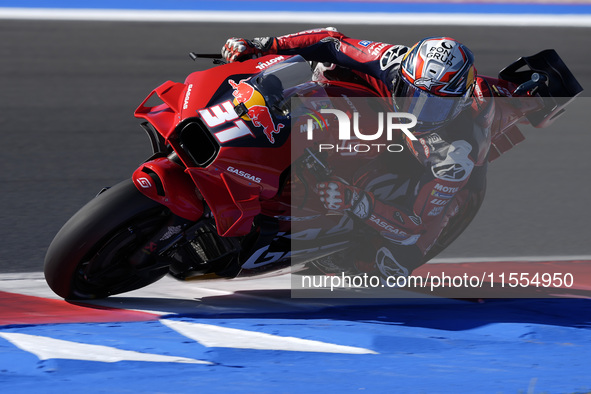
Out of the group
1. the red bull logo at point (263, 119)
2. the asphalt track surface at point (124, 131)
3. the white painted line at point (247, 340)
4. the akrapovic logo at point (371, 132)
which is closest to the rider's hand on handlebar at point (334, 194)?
the akrapovic logo at point (371, 132)

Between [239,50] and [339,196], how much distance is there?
3.00 feet

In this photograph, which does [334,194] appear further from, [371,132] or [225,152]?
[225,152]

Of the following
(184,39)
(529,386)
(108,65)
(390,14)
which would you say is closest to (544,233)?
(529,386)

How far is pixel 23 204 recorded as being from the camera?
6.28 metres

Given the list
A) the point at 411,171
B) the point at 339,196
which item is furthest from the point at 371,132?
the point at 339,196

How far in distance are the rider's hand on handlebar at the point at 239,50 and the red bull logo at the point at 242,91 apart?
38cm

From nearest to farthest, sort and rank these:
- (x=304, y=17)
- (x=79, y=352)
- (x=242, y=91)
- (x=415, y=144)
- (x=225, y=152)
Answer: (x=79, y=352), (x=225, y=152), (x=242, y=91), (x=415, y=144), (x=304, y=17)

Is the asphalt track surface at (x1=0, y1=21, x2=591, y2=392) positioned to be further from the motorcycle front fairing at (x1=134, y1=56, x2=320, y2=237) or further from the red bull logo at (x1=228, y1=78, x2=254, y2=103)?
the red bull logo at (x1=228, y1=78, x2=254, y2=103)

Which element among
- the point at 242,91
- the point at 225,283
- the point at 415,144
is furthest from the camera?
the point at 225,283

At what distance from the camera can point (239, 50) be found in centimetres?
454

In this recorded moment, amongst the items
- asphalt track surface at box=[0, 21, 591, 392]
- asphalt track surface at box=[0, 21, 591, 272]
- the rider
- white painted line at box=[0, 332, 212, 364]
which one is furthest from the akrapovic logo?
asphalt track surface at box=[0, 21, 591, 272]

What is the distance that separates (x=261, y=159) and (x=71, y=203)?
2.71 m

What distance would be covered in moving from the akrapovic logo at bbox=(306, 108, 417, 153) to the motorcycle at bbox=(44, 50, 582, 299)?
→ 8 cm

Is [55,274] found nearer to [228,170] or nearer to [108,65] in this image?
[228,170]
